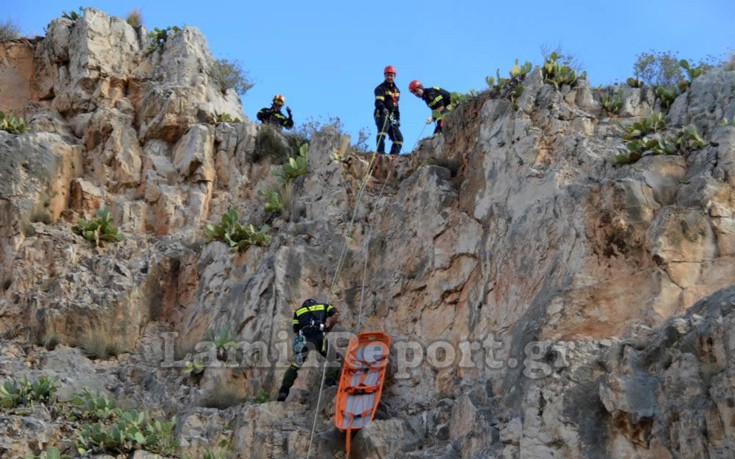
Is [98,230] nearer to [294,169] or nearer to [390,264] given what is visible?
[294,169]

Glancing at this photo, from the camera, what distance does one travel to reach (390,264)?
17891mm

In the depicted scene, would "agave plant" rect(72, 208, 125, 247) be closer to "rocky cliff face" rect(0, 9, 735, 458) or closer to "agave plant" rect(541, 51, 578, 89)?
"rocky cliff face" rect(0, 9, 735, 458)

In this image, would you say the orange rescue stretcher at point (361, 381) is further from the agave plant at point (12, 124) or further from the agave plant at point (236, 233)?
the agave plant at point (12, 124)

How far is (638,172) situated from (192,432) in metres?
7.00

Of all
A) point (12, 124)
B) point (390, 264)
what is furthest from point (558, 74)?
point (12, 124)

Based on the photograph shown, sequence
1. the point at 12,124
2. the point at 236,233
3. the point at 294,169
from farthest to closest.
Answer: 1. the point at 12,124
2. the point at 294,169
3. the point at 236,233

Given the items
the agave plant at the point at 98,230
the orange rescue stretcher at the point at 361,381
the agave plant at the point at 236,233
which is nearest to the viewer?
the orange rescue stretcher at the point at 361,381

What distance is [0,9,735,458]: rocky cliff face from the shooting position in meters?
12.7

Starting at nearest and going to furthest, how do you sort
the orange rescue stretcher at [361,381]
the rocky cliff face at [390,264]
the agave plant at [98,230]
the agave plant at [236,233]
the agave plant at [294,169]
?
the rocky cliff face at [390,264]
the orange rescue stretcher at [361,381]
the agave plant at [236,233]
the agave plant at [98,230]
the agave plant at [294,169]

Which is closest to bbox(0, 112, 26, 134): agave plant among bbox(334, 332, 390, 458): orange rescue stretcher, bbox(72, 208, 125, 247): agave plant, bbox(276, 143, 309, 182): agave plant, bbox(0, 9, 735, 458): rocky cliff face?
bbox(0, 9, 735, 458): rocky cliff face

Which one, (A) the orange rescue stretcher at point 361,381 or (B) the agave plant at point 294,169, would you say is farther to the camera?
(B) the agave plant at point 294,169

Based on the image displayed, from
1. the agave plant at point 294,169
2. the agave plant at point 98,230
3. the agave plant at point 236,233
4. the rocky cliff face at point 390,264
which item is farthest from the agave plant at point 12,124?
the agave plant at point 294,169

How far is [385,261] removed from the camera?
59.2 feet

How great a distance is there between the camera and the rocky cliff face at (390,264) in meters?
12.7
